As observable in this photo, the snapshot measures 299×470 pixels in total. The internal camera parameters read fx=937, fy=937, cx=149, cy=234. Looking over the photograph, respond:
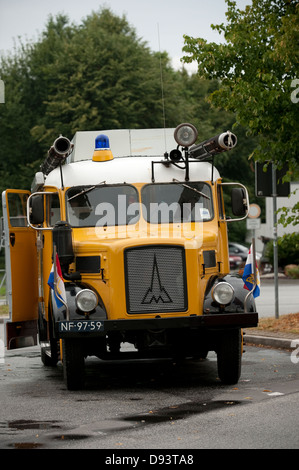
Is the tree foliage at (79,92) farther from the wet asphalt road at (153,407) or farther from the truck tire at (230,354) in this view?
the truck tire at (230,354)

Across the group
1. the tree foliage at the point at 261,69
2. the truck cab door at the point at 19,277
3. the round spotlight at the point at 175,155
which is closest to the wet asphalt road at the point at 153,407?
the truck cab door at the point at 19,277

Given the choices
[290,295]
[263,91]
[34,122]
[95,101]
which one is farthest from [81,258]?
[34,122]

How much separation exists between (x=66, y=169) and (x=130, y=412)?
3.79 metres

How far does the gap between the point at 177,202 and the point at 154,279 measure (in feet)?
4.71

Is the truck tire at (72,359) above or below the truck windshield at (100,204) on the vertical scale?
below

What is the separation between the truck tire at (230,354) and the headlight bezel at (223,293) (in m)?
0.45

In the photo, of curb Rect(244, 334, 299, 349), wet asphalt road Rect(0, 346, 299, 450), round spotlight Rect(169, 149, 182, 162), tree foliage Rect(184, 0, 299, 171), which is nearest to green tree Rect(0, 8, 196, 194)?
tree foliage Rect(184, 0, 299, 171)

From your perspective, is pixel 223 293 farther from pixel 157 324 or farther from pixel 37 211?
pixel 37 211

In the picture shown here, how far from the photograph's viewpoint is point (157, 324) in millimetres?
10477

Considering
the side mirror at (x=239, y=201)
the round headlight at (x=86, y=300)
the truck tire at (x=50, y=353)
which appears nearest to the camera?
the round headlight at (x=86, y=300)

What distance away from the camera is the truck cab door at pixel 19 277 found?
13.3 metres

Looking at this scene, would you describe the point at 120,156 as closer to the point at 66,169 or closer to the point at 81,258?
the point at 66,169

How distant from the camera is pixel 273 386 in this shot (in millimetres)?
10812
